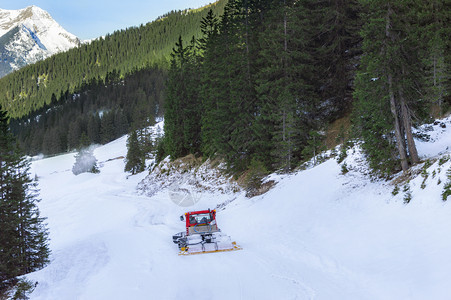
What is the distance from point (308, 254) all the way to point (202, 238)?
4918 millimetres

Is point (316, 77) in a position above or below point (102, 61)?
below

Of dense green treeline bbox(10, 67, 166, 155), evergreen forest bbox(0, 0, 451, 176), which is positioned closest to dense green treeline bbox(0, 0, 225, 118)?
dense green treeline bbox(10, 67, 166, 155)

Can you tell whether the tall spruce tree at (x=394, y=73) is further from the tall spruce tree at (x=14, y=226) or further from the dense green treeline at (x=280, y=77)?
the tall spruce tree at (x=14, y=226)

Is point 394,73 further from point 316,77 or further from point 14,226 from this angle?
point 14,226

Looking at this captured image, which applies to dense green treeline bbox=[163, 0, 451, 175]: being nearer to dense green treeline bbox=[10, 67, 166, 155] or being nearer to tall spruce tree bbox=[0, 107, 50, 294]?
tall spruce tree bbox=[0, 107, 50, 294]

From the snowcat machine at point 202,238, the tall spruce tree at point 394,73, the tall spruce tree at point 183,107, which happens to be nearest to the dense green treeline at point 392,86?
the tall spruce tree at point 394,73

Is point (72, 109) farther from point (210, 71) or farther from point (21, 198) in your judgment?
point (21, 198)

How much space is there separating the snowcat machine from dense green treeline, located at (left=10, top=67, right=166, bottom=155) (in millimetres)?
74071

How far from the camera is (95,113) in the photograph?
134250 millimetres

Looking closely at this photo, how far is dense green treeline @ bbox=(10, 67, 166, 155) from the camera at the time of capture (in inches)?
4432

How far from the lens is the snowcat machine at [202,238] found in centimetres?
1196

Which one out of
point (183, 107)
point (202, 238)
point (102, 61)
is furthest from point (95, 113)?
point (202, 238)

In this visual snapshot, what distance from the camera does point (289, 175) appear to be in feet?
71.9

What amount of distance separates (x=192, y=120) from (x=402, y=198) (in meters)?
32.5
